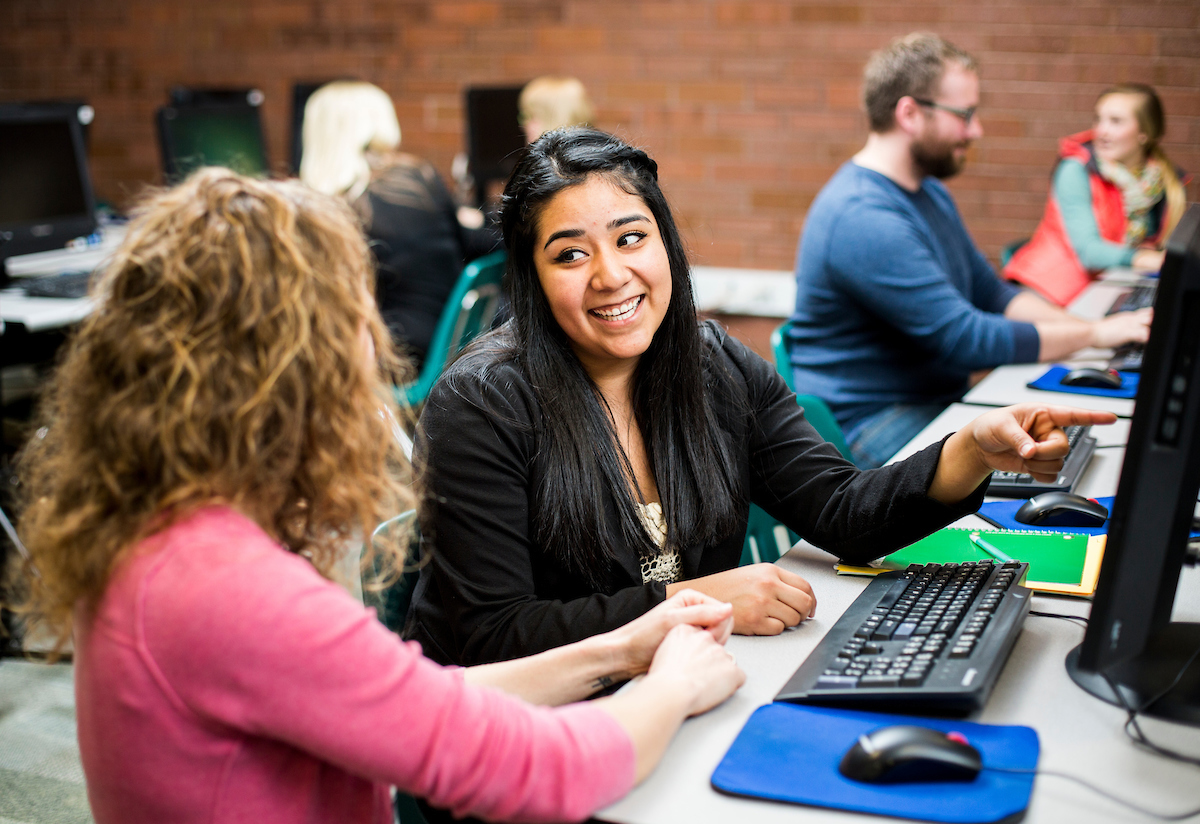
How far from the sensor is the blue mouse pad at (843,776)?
2.70 ft

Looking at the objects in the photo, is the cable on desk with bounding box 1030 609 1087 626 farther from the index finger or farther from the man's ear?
the man's ear

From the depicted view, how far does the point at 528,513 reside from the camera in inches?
51.8

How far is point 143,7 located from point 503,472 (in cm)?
488

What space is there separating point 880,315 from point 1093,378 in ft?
1.63

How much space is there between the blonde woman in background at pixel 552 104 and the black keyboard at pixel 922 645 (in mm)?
3264

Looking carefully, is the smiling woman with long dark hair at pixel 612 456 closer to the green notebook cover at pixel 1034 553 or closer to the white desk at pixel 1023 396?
the green notebook cover at pixel 1034 553

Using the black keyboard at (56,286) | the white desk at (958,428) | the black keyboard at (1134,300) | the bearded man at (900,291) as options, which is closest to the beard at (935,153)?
the bearded man at (900,291)

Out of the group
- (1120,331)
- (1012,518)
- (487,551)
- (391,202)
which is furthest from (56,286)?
(1120,331)

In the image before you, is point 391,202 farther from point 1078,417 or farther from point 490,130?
point 1078,417

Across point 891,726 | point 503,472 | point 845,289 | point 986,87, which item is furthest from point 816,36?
point 891,726

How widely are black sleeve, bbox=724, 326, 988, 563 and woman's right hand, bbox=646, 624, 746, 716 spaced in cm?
38

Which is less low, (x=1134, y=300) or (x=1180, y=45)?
(x=1180, y=45)

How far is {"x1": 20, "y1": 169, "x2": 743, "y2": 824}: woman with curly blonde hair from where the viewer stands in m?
0.74

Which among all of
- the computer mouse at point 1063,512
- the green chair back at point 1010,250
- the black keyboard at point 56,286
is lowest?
the green chair back at point 1010,250
